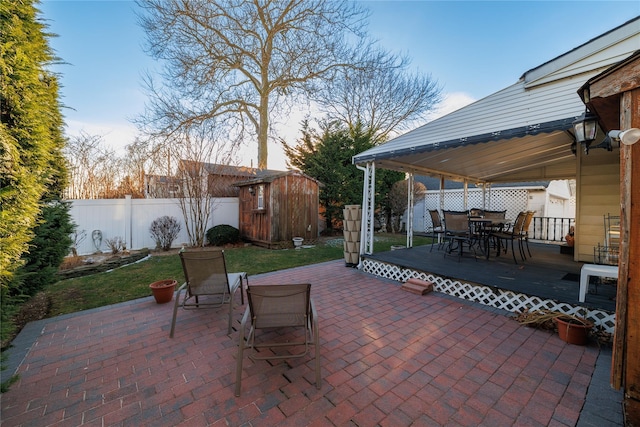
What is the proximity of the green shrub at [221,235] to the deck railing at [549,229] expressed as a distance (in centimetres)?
1175

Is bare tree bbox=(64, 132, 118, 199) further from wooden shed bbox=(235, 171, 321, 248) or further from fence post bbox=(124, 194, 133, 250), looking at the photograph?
wooden shed bbox=(235, 171, 321, 248)

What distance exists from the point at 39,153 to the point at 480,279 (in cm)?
626

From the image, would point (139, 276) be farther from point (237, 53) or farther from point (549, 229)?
point (549, 229)

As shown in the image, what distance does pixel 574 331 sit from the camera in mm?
2908

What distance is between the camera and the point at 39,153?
2.81m

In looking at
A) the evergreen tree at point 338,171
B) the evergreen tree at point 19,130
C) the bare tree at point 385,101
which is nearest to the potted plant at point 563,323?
the evergreen tree at point 19,130

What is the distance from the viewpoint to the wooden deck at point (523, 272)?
11.8 ft

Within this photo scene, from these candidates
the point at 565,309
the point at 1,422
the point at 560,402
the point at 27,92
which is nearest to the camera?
the point at 1,422

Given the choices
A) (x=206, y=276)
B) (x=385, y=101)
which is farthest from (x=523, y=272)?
(x=385, y=101)

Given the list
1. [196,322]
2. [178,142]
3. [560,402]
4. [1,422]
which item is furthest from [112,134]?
[560,402]

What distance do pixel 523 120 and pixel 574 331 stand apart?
9.01 feet

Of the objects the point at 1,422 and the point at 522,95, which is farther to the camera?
the point at 522,95

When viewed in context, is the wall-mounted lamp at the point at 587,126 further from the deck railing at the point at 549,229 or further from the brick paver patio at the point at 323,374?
the deck railing at the point at 549,229

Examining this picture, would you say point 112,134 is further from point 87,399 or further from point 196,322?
point 87,399
